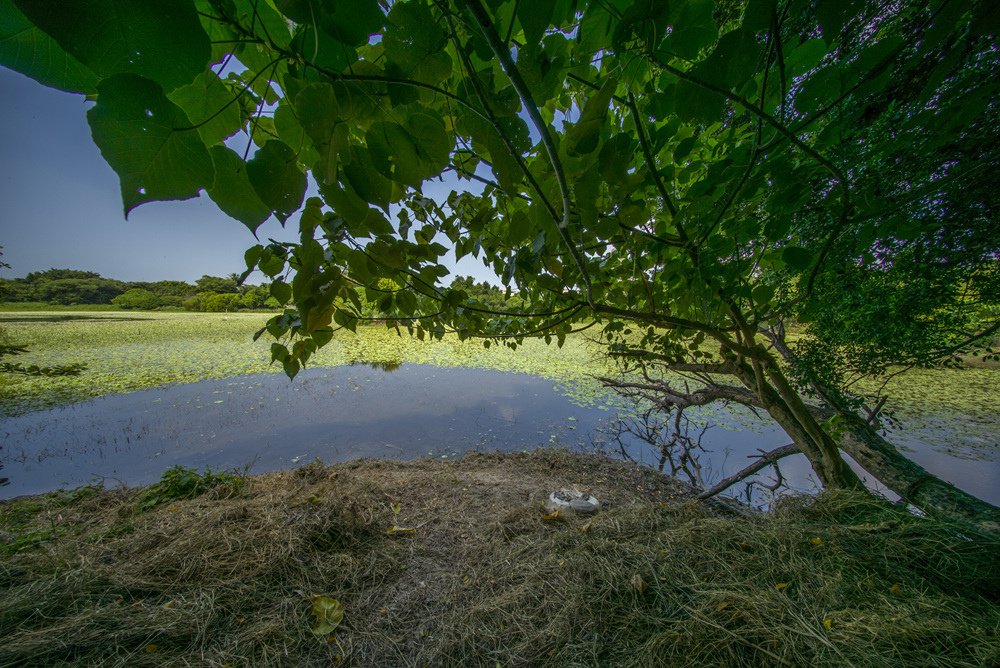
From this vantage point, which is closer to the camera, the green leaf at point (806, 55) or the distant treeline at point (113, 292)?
the green leaf at point (806, 55)

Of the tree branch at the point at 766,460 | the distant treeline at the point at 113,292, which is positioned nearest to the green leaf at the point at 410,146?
the tree branch at the point at 766,460

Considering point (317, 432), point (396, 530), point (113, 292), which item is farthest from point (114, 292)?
point (396, 530)

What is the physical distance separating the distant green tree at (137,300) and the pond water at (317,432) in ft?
74.2

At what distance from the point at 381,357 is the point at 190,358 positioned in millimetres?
3262

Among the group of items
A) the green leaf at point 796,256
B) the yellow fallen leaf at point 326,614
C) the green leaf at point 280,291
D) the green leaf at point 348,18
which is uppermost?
the green leaf at point 348,18

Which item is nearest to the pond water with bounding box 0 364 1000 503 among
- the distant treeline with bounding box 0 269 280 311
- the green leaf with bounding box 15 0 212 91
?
the green leaf with bounding box 15 0 212 91

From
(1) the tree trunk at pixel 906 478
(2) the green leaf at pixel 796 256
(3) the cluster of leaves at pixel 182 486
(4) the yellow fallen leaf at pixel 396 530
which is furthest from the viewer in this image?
(3) the cluster of leaves at pixel 182 486

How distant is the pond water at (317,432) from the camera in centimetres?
270

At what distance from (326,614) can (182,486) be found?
5.29 ft

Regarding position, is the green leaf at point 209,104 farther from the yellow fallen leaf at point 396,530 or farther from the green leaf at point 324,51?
the yellow fallen leaf at point 396,530

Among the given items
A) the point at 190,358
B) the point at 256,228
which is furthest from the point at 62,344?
the point at 256,228

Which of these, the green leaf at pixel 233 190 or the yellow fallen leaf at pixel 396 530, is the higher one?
the green leaf at pixel 233 190

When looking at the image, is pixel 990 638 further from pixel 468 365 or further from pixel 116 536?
pixel 468 365

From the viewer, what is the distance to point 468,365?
19.7 feet
